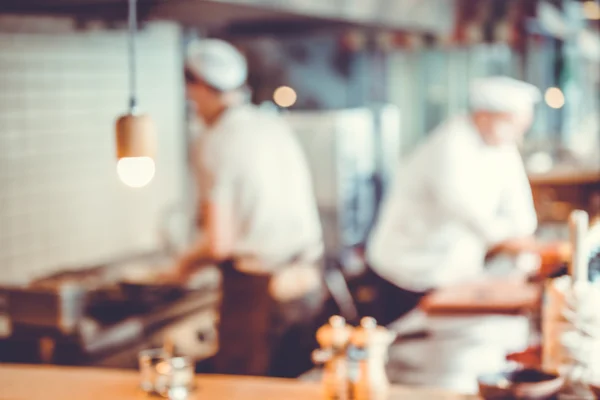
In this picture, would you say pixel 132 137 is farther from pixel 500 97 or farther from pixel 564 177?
pixel 564 177

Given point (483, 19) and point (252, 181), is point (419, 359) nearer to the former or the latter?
point (252, 181)

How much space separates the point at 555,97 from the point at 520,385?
7.01m

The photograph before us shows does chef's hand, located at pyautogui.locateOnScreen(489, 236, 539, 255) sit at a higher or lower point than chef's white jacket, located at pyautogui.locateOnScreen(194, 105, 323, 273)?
lower

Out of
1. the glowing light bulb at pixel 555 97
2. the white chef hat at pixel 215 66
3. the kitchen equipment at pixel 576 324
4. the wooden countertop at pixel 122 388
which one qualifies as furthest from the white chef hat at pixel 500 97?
the glowing light bulb at pixel 555 97

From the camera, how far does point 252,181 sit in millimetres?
3709

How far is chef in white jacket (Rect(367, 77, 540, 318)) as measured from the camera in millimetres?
4000

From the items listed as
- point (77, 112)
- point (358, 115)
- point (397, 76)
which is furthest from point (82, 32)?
point (397, 76)

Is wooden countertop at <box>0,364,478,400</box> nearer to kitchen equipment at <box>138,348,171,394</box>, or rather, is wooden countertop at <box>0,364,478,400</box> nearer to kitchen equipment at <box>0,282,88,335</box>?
kitchen equipment at <box>138,348,171,394</box>

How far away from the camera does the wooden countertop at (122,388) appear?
240 cm

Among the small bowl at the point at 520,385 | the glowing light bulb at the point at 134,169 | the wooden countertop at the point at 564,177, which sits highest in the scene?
the glowing light bulb at the point at 134,169

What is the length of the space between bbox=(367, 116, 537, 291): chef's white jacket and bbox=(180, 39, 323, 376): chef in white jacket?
1.71 ft

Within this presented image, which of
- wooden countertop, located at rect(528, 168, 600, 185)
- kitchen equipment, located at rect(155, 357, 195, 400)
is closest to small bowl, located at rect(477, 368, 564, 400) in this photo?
kitchen equipment, located at rect(155, 357, 195, 400)

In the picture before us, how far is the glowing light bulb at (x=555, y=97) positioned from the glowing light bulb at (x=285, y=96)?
269cm

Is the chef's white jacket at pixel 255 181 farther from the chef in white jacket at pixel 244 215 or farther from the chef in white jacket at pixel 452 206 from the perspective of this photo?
the chef in white jacket at pixel 452 206
